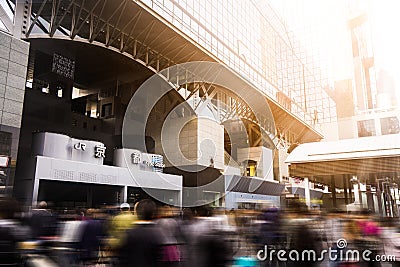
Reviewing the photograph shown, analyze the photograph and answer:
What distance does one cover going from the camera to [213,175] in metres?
24.8

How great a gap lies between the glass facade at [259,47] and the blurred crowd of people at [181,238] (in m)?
13.7

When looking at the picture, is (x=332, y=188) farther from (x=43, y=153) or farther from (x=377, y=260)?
(x=43, y=153)

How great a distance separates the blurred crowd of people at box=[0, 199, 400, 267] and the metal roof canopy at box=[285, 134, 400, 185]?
4.74 meters

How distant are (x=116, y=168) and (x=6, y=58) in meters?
7.92

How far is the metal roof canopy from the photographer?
34.7ft

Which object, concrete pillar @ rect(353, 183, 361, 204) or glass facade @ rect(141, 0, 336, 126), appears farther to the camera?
glass facade @ rect(141, 0, 336, 126)

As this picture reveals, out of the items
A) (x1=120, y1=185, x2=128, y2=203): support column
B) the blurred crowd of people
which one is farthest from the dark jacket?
(x1=120, y1=185, x2=128, y2=203): support column

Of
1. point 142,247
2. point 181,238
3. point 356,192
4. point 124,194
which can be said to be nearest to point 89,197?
point 124,194

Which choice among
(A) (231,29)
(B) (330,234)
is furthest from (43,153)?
(A) (231,29)

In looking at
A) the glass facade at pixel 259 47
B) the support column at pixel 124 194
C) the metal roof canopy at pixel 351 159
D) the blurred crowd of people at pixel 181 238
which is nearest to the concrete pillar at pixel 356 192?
the metal roof canopy at pixel 351 159

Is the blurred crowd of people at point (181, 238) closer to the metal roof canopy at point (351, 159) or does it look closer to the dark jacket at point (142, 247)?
the dark jacket at point (142, 247)

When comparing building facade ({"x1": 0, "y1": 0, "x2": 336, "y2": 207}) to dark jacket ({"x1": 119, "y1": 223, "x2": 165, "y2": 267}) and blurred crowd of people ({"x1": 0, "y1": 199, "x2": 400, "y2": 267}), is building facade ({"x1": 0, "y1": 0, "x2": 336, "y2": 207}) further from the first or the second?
dark jacket ({"x1": 119, "y1": 223, "x2": 165, "y2": 267})

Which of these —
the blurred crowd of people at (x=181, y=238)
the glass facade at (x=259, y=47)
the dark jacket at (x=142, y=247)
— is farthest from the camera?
the glass facade at (x=259, y=47)

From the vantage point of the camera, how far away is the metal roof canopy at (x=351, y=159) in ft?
34.7
